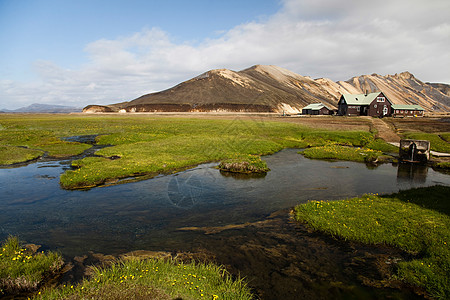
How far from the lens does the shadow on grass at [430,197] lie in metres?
15.4

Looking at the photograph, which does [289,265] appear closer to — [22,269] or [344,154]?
[22,269]

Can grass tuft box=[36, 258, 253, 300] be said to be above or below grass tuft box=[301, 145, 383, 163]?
below

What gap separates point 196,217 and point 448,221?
13.7 m

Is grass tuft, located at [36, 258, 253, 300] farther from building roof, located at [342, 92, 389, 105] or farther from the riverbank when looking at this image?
building roof, located at [342, 92, 389, 105]

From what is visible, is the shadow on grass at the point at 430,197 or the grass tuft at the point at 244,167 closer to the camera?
the shadow on grass at the point at 430,197

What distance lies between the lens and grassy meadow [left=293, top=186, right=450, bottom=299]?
985cm

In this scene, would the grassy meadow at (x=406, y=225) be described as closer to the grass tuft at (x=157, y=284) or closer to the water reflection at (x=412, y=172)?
the water reflection at (x=412, y=172)

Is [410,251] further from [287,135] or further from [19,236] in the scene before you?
[287,135]

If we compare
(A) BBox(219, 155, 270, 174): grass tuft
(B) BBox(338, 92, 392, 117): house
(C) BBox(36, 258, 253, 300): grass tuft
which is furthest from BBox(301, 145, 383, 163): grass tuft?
(B) BBox(338, 92, 392, 117): house

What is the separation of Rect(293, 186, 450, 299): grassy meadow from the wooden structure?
14.4m

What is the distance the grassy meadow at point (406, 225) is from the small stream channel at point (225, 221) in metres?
0.82

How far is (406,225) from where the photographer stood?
13180 mm

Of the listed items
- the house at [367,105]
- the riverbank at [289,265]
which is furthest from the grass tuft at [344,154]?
the house at [367,105]

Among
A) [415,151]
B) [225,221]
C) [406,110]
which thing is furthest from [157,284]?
[406,110]
